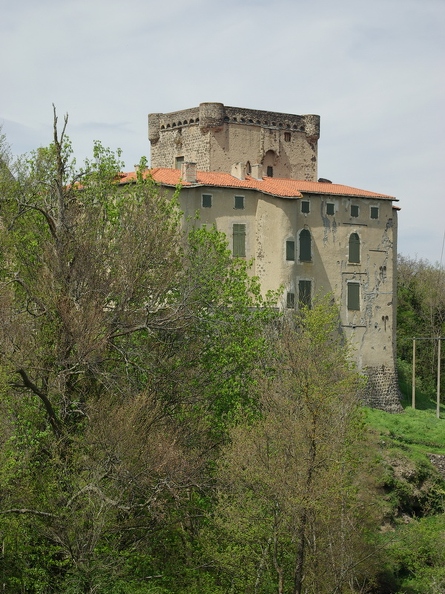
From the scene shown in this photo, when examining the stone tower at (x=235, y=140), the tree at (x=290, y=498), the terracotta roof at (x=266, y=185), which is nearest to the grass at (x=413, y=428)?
the terracotta roof at (x=266, y=185)

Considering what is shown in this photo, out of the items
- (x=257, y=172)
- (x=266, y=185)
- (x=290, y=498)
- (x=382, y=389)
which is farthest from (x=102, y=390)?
(x=257, y=172)

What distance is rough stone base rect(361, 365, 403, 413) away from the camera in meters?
48.0

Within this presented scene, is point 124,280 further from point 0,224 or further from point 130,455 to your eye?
point 0,224

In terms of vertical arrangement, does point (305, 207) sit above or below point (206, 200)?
below

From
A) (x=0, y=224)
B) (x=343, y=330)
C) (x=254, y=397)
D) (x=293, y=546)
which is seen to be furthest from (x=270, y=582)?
(x=343, y=330)

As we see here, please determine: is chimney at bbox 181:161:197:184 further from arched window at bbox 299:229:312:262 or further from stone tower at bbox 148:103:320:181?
stone tower at bbox 148:103:320:181

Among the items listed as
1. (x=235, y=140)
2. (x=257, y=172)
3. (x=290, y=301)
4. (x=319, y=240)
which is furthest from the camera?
(x=235, y=140)

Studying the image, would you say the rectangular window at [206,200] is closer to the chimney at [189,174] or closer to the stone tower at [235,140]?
the chimney at [189,174]

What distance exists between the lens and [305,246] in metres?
46.8

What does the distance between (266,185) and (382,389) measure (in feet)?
35.2

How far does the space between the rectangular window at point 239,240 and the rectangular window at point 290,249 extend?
1.89m

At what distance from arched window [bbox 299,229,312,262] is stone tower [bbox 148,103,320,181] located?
813 cm

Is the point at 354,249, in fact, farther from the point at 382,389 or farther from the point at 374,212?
the point at 382,389

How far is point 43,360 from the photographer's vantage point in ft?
72.4
